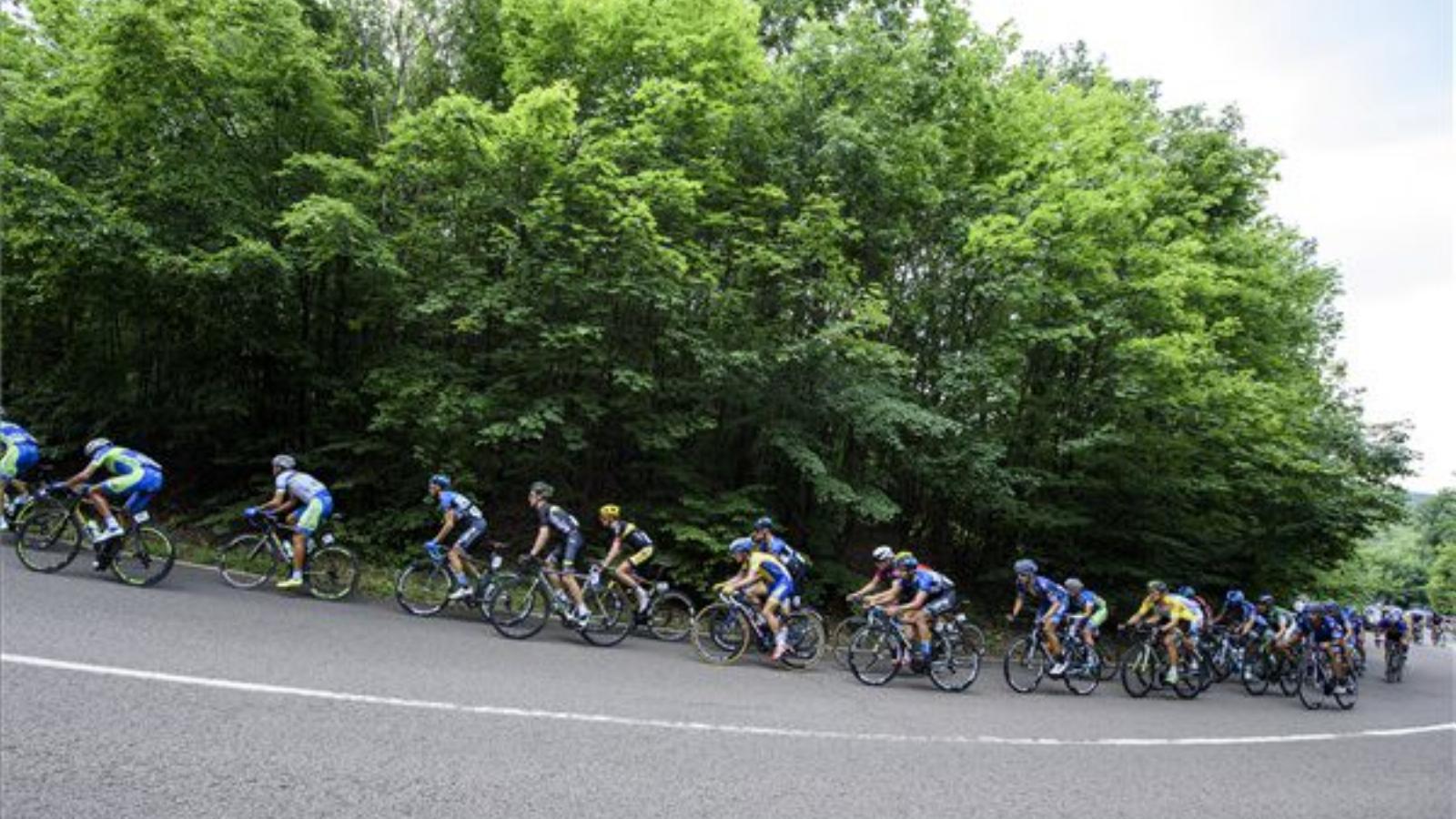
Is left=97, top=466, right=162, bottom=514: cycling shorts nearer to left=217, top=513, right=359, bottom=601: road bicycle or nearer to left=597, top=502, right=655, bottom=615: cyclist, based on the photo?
left=217, top=513, right=359, bottom=601: road bicycle

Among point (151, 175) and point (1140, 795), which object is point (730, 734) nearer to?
point (1140, 795)

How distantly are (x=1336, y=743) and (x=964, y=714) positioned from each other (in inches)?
220

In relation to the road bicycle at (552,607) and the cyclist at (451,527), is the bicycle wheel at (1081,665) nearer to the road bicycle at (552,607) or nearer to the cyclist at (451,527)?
the road bicycle at (552,607)

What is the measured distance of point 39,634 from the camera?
245 inches

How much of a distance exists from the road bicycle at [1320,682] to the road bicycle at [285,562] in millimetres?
16356

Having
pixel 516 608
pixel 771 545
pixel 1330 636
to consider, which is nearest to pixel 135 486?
pixel 516 608

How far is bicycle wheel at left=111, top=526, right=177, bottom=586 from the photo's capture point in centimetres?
898

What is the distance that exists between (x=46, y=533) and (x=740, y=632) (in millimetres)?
8726

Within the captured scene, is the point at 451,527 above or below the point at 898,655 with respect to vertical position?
above

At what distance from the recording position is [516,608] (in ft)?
32.7

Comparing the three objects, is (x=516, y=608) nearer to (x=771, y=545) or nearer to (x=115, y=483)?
(x=771, y=545)

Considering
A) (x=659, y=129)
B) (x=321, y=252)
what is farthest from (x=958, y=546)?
(x=321, y=252)

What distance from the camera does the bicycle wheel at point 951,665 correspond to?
1052cm

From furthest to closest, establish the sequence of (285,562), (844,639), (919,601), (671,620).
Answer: (844,639)
(671,620)
(919,601)
(285,562)
